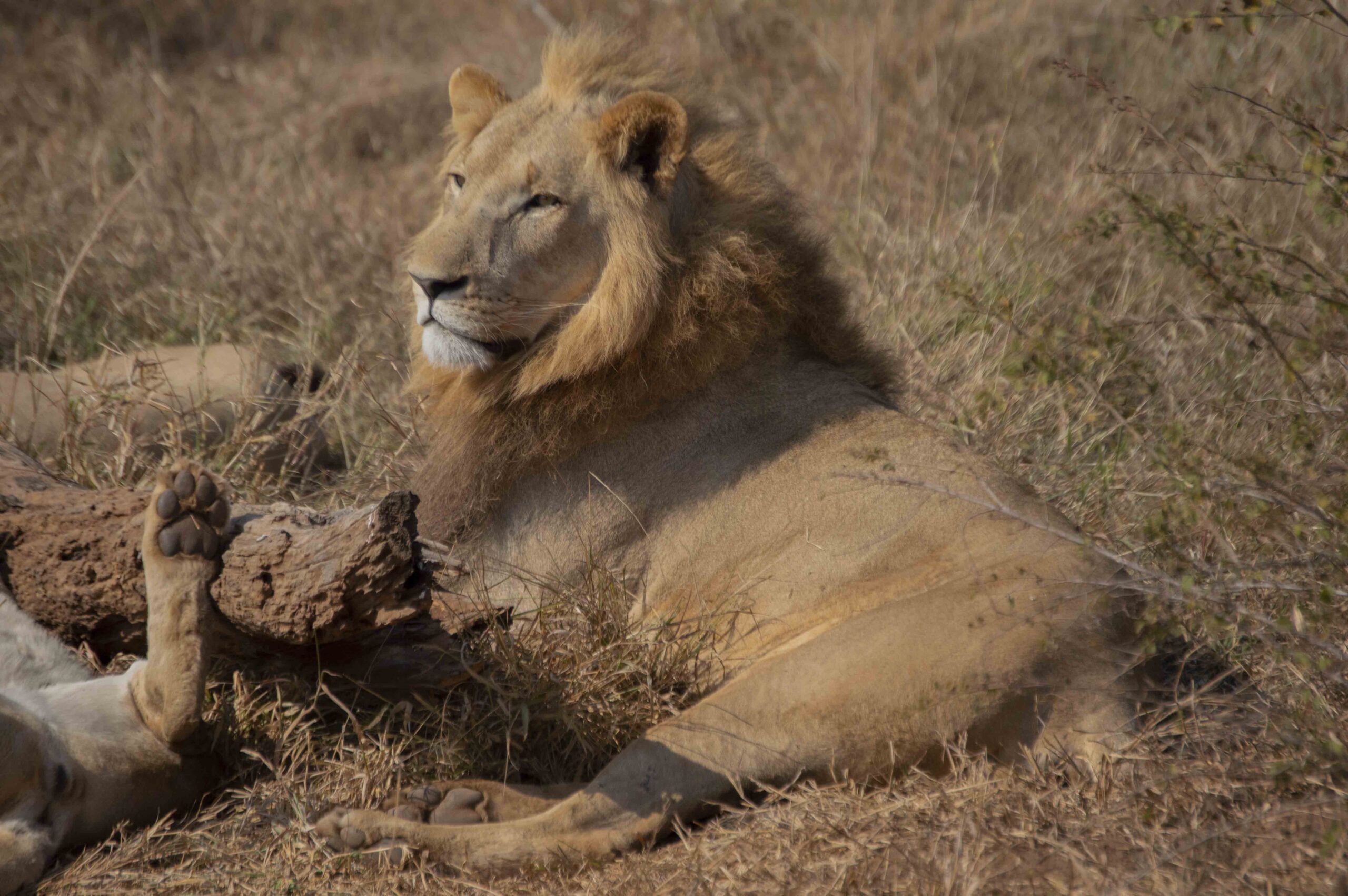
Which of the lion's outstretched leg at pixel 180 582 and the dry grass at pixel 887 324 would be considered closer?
the dry grass at pixel 887 324

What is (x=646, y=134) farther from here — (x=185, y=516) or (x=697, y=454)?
(x=185, y=516)

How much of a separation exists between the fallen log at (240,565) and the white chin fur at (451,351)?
563mm

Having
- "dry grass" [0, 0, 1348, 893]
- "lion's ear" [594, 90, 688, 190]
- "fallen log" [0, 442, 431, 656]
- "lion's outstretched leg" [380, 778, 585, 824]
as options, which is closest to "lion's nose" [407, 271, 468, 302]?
"lion's ear" [594, 90, 688, 190]

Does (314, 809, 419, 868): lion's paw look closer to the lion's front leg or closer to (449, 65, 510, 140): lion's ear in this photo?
the lion's front leg

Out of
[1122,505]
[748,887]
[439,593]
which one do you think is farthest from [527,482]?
[1122,505]

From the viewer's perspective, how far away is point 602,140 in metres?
3.60

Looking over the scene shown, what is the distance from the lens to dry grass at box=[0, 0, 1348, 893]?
9.15 ft

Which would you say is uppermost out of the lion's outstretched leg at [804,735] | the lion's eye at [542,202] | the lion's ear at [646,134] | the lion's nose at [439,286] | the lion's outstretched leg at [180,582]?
the lion's ear at [646,134]

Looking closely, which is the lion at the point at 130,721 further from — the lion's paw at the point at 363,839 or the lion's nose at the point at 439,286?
the lion's nose at the point at 439,286

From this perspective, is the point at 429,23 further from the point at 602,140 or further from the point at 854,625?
the point at 854,625

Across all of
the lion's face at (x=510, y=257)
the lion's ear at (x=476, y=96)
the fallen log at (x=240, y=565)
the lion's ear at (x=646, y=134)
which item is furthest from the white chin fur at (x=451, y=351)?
the lion's ear at (x=476, y=96)

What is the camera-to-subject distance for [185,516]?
3008 millimetres

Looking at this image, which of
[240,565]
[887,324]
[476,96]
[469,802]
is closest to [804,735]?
[469,802]

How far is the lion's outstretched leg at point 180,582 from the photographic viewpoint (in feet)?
9.80
